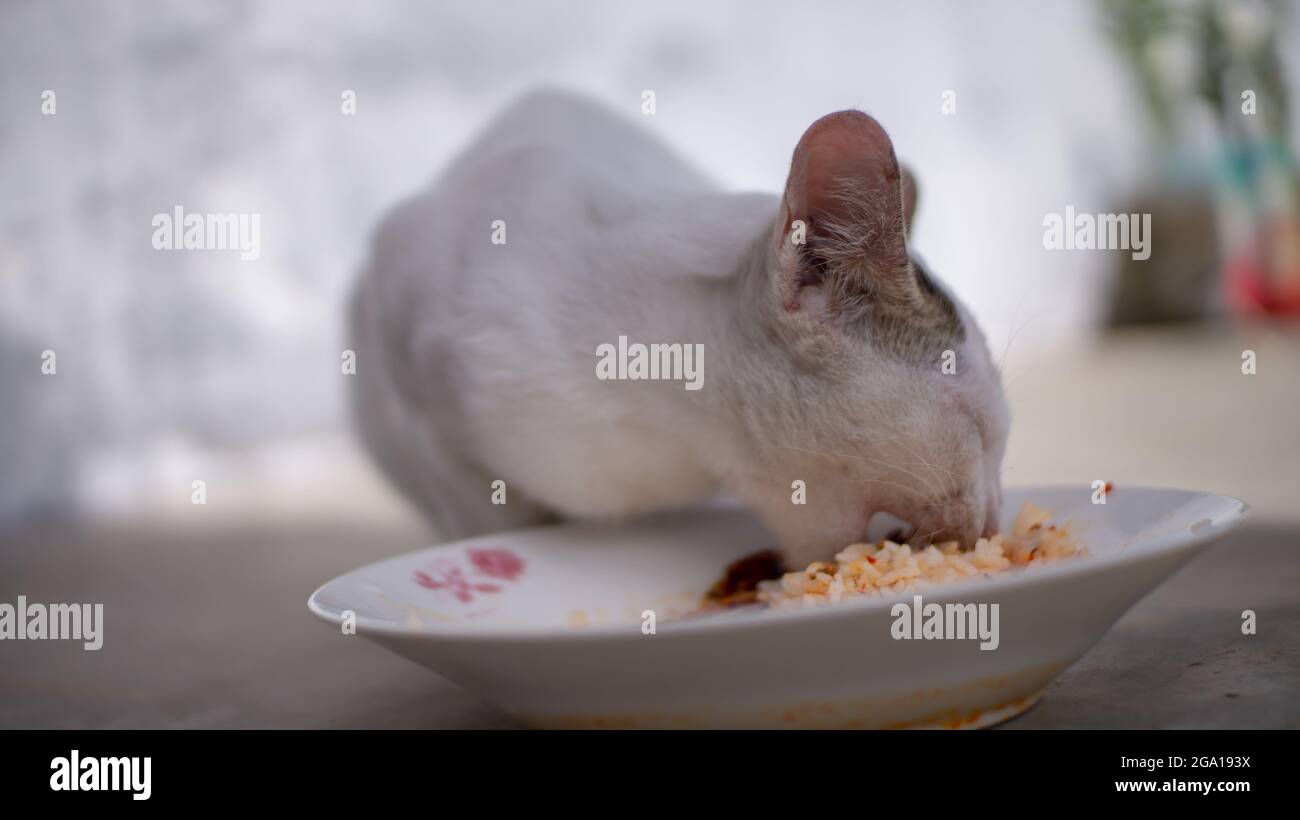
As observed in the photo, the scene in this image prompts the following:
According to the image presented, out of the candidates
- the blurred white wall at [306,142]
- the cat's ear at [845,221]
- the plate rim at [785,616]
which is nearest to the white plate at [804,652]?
the plate rim at [785,616]

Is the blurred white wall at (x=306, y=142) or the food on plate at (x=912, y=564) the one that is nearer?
the food on plate at (x=912, y=564)

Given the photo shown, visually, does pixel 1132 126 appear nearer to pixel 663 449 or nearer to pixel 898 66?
pixel 898 66

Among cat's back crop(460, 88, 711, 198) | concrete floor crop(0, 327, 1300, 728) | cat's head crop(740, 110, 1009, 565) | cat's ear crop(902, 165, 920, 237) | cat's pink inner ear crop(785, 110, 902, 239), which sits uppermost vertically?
cat's back crop(460, 88, 711, 198)

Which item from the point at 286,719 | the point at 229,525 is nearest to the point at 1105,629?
the point at 286,719

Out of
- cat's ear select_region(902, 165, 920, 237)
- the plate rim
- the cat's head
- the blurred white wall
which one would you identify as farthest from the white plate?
the blurred white wall

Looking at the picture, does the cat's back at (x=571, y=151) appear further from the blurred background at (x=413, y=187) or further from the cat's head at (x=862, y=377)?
the blurred background at (x=413, y=187)

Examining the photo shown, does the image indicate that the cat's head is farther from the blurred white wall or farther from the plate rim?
the blurred white wall
